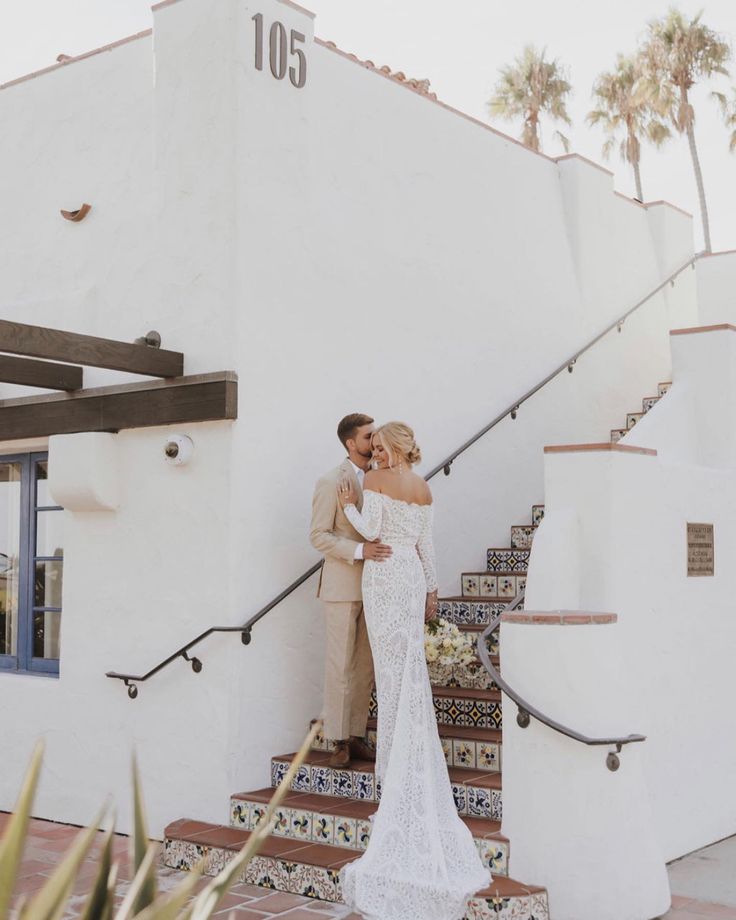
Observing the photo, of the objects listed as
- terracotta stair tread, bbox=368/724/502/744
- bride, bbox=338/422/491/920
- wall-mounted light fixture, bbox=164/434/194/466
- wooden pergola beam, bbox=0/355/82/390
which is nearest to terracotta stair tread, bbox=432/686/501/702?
terracotta stair tread, bbox=368/724/502/744

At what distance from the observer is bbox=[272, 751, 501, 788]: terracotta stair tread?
523cm

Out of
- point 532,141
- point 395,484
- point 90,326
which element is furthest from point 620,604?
point 532,141

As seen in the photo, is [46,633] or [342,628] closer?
[342,628]

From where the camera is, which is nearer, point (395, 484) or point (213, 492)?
point (395, 484)

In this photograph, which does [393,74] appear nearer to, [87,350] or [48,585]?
[87,350]

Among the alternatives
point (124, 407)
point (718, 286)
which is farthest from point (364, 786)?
point (718, 286)

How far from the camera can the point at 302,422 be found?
20.6 ft

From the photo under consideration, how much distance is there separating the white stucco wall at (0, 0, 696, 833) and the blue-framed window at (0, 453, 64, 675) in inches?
8.1

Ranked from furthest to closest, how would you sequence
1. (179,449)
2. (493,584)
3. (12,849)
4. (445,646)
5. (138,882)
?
(493,584), (179,449), (445,646), (138,882), (12,849)

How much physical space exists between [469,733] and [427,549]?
957 millimetres

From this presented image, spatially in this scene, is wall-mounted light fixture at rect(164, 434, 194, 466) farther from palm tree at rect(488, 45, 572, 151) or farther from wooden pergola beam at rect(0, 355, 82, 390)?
palm tree at rect(488, 45, 572, 151)

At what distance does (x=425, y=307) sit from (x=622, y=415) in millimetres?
2776

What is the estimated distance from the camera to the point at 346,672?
18.9 feet

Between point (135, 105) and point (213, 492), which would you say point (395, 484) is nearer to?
point (213, 492)
